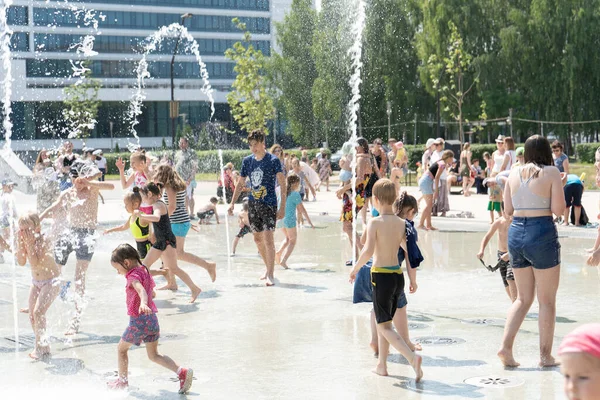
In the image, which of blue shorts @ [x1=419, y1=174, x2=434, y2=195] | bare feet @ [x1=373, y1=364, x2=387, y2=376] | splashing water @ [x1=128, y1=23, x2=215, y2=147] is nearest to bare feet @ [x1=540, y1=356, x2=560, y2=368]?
bare feet @ [x1=373, y1=364, x2=387, y2=376]

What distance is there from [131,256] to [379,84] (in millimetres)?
57320

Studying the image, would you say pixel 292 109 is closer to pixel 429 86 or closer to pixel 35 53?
pixel 429 86

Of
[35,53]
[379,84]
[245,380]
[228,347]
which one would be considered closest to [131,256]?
[245,380]

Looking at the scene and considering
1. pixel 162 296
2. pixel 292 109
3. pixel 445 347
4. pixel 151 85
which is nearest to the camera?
pixel 445 347

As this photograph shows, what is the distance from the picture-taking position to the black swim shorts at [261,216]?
1108cm

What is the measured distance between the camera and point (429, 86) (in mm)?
53906

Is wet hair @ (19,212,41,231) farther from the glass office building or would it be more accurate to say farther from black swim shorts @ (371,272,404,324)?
the glass office building

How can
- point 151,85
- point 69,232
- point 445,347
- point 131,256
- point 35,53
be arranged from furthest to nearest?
point 151,85, point 35,53, point 69,232, point 445,347, point 131,256

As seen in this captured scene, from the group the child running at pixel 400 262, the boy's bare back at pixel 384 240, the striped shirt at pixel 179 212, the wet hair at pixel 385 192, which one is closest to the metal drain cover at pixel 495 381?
the child running at pixel 400 262

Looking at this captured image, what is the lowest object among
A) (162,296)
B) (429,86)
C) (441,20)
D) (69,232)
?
(162,296)

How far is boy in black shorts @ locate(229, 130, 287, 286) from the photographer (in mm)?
11086

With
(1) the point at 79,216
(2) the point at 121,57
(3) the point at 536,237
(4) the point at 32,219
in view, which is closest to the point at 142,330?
(4) the point at 32,219

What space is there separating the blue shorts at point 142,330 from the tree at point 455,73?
42.8 metres

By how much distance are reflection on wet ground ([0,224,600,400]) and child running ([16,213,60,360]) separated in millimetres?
291
